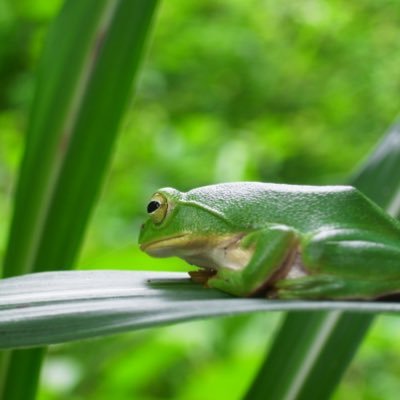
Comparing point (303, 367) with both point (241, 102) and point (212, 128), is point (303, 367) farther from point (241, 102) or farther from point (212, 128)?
point (241, 102)

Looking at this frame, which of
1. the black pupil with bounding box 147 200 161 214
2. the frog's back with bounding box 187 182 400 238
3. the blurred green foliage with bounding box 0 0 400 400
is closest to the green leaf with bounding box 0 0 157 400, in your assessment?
the black pupil with bounding box 147 200 161 214

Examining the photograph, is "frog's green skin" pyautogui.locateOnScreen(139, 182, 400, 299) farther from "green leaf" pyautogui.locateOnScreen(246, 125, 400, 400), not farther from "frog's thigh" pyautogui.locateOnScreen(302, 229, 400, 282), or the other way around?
"green leaf" pyautogui.locateOnScreen(246, 125, 400, 400)

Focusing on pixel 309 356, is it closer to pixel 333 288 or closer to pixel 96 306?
pixel 333 288

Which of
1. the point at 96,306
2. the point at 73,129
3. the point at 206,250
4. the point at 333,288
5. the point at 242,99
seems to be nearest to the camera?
the point at 96,306

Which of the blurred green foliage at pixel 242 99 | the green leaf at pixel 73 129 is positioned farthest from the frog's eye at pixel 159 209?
the blurred green foliage at pixel 242 99

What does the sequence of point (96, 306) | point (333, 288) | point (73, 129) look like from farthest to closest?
point (73, 129), point (333, 288), point (96, 306)

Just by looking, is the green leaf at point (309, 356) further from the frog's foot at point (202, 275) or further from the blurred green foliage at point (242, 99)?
the blurred green foliage at point (242, 99)

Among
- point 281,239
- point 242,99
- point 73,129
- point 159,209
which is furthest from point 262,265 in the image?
point 242,99
